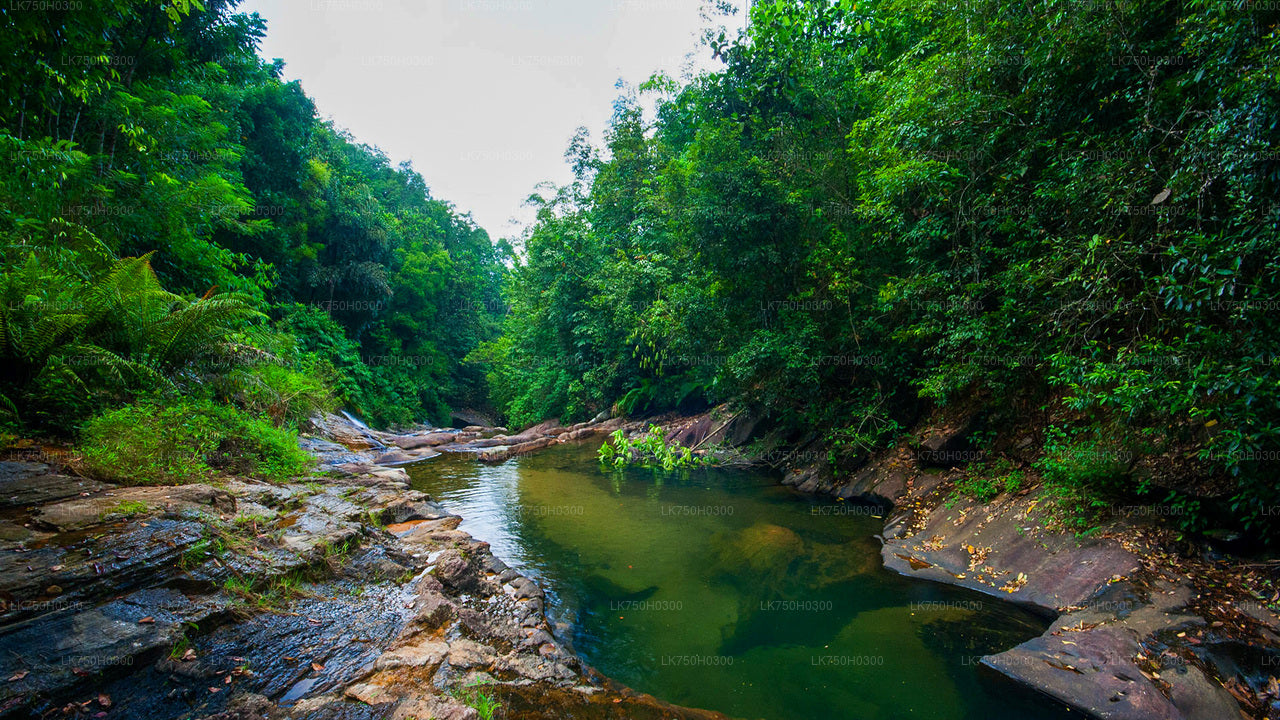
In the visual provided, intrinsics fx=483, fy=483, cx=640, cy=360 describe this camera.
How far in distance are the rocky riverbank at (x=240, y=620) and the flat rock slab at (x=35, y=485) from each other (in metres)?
0.01

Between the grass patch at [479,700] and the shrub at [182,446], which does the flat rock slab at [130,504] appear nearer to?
the shrub at [182,446]

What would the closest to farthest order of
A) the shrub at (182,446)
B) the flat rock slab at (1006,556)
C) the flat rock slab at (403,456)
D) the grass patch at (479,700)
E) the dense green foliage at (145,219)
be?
1. the grass patch at (479,700)
2. the shrub at (182,446)
3. the dense green foliage at (145,219)
4. the flat rock slab at (1006,556)
5. the flat rock slab at (403,456)

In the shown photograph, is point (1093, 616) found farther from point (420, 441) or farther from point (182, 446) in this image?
point (420, 441)

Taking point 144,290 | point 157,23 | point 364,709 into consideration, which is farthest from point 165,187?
point 364,709

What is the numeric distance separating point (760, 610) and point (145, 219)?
11.0 m

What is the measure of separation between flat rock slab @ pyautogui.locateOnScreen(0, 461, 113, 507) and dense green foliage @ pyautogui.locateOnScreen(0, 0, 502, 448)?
52 cm

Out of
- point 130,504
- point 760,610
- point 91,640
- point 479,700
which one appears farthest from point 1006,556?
point 130,504

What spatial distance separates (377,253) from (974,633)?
26.2 m

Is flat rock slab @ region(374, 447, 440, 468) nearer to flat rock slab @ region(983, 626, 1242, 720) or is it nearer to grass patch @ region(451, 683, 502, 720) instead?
grass patch @ region(451, 683, 502, 720)

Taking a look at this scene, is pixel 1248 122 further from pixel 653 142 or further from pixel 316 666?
pixel 653 142

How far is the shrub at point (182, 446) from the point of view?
13.9 feet

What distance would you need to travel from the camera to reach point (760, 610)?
5.05 m

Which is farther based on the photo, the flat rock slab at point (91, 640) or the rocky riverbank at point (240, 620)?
the rocky riverbank at point (240, 620)

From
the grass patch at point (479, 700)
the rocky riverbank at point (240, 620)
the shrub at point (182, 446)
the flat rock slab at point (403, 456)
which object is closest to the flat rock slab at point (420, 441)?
the flat rock slab at point (403, 456)
